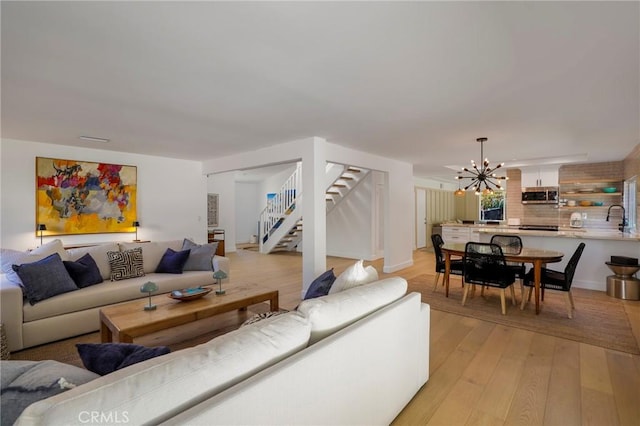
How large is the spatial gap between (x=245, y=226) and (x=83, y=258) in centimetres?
740

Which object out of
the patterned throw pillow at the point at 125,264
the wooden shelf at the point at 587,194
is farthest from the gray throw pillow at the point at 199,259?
the wooden shelf at the point at 587,194

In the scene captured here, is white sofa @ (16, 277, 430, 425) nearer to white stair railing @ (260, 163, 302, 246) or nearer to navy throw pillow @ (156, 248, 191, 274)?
navy throw pillow @ (156, 248, 191, 274)

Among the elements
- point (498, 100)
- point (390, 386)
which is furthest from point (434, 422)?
point (498, 100)

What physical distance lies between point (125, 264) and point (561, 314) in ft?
17.4

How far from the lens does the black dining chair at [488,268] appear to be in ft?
11.8

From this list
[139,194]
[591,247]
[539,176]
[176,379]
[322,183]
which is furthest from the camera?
[539,176]

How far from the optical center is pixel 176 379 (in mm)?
904

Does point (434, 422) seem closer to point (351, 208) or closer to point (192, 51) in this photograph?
point (192, 51)

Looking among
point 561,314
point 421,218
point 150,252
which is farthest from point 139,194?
point 421,218

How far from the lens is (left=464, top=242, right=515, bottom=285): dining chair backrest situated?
3611mm

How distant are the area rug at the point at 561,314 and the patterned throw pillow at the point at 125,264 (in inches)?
150

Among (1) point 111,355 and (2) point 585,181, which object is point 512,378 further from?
(2) point 585,181

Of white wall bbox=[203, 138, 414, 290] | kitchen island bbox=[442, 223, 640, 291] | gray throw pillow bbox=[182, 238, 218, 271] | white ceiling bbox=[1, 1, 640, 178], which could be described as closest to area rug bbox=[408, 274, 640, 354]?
kitchen island bbox=[442, 223, 640, 291]

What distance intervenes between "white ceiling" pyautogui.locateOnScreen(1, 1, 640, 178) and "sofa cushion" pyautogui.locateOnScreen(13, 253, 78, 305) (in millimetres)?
1609
